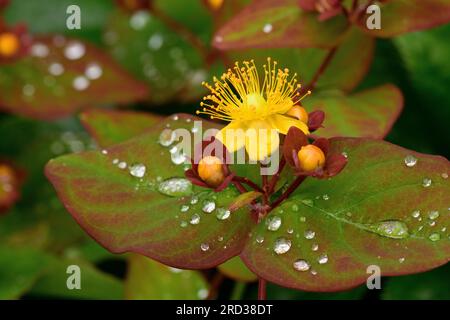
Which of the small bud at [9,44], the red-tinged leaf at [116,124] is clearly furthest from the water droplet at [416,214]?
the small bud at [9,44]

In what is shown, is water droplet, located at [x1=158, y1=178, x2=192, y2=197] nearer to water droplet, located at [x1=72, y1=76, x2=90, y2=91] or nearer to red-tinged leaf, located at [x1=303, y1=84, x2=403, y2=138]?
red-tinged leaf, located at [x1=303, y1=84, x2=403, y2=138]

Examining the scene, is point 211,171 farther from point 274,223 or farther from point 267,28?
point 267,28

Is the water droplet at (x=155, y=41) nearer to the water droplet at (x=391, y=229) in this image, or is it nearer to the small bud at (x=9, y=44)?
the small bud at (x=9, y=44)

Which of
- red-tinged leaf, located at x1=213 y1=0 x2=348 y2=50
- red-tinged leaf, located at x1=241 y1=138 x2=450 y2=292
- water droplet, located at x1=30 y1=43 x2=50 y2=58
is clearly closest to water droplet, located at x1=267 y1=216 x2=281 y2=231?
red-tinged leaf, located at x1=241 y1=138 x2=450 y2=292

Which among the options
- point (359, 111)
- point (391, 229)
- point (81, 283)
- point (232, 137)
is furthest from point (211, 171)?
point (81, 283)

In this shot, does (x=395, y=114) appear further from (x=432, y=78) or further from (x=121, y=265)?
(x=121, y=265)
